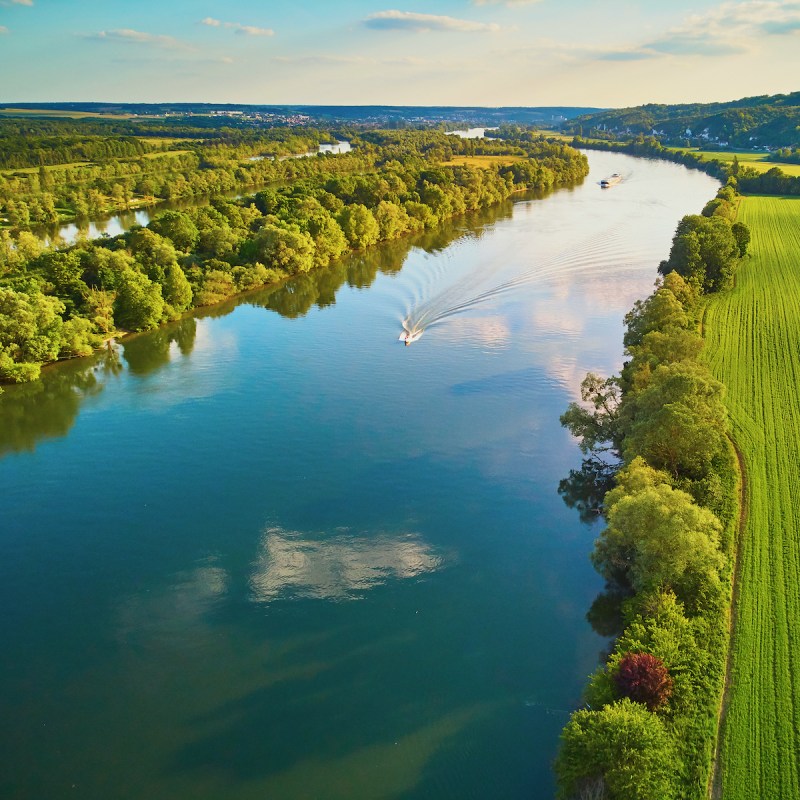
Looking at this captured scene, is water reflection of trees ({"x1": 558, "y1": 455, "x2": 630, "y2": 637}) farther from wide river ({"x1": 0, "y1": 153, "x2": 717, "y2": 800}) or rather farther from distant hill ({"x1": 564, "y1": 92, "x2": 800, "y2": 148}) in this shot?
distant hill ({"x1": 564, "y1": 92, "x2": 800, "y2": 148})

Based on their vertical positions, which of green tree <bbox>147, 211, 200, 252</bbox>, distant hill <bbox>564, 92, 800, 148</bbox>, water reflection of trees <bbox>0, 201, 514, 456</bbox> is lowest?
water reflection of trees <bbox>0, 201, 514, 456</bbox>

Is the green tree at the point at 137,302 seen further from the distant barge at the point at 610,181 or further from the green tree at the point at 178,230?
the distant barge at the point at 610,181

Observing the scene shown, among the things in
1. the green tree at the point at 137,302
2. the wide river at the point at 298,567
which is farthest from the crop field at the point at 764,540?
the green tree at the point at 137,302

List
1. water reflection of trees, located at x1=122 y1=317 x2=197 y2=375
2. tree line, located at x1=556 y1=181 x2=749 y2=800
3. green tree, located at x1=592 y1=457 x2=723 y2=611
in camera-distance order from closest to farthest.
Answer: tree line, located at x1=556 y1=181 x2=749 y2=800, green tree, located at x1=592 y1=457 x2=723 y2=611, water reflection of trees, located at x1=122 y1=317 x2=197 y2=375

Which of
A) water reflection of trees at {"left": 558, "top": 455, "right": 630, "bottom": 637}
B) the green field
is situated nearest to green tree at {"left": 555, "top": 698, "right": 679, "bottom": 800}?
water reflection of trees at {"left": 558, "top": 455, "right": 630, "bottom": 637}

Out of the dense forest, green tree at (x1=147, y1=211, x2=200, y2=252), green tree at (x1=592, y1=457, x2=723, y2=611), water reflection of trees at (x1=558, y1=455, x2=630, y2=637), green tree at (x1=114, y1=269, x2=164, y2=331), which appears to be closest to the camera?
green tree at (x1=592, y1=457, x2=723, y2=611)

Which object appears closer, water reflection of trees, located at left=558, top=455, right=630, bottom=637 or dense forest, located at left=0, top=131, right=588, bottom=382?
water reflection of trees, located at left=558, top=455, right=630, bottom=637

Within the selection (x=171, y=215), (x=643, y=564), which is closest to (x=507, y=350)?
(x=643, y=564)

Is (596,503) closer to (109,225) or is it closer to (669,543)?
(669,543)
